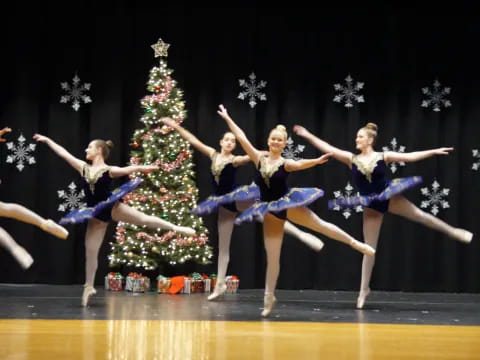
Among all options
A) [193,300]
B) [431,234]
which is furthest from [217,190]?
[431,234]

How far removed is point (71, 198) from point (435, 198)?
4.37m

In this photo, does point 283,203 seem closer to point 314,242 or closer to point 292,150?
point 314,242

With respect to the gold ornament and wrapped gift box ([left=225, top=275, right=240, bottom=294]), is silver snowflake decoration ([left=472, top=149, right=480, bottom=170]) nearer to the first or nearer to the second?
wrapped gift box ([left=225, top=275, right=240, bottom=294])

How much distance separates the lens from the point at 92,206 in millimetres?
6488

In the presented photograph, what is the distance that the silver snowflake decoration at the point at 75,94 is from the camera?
345 inches

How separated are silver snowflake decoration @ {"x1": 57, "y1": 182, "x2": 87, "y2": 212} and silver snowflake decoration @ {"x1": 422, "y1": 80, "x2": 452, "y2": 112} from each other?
4292 millimetres

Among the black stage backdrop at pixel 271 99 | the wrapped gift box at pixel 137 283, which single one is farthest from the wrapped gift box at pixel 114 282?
the black stage backdrop at pixel 271 99

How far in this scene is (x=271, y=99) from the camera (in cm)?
874

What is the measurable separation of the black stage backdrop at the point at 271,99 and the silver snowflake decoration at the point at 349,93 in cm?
7

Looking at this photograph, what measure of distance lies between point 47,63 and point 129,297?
3289mm

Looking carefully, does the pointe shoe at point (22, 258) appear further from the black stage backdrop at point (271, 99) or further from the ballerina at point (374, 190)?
the black stage backdrop at point (271, 99)

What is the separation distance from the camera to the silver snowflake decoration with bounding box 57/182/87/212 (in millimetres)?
8695

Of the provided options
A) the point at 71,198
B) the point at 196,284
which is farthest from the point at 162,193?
the point at 71,198

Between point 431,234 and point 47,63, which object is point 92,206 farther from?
point 431,234
